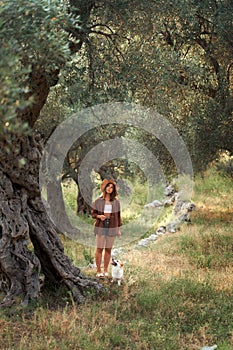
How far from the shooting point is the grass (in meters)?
8.36

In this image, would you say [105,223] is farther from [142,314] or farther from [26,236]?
[142,314]

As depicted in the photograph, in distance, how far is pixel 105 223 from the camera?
38.7ft

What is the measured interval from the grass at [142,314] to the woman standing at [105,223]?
2.26 feet

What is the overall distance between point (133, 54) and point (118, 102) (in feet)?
3.50

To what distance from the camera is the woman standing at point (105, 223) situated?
38.7 feet

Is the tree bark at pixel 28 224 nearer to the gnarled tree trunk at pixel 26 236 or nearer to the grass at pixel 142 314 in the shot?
the gnarled tree trunk at pixel 26 236

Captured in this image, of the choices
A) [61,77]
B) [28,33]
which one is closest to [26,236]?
[61,77]

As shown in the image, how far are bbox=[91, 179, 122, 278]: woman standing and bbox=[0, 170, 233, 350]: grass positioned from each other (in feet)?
2.26

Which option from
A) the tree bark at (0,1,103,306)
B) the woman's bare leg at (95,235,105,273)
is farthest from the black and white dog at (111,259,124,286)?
the woman's bare leg at (95,235,105,273)

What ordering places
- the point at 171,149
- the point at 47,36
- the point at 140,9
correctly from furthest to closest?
the point at 171,149, the point at 140,9, the point at 47,36

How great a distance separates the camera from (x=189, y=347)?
27.1 ft

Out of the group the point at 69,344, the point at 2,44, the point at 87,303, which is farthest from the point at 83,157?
the point at 2,44

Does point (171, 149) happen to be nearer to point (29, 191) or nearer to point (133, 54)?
point (133, 54)

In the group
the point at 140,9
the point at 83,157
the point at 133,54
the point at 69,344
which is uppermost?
the point at 140,9
